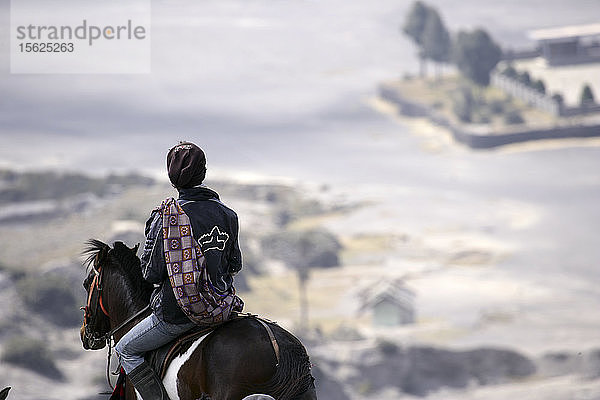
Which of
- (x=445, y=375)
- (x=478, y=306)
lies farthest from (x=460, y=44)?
Answer: (x=445, y=375)

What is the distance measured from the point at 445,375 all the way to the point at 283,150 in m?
52.0

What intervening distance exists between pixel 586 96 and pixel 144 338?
108449mm

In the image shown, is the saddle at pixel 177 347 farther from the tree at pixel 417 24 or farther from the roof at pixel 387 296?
the tree at pixel 417 24

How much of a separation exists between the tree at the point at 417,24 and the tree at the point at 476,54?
5224 millimetres

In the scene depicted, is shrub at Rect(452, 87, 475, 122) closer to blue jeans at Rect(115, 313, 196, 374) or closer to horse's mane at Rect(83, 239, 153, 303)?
horse's mane at Rect(83, 239, 153, 303)

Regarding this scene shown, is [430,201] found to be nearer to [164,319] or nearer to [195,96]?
[195,96]

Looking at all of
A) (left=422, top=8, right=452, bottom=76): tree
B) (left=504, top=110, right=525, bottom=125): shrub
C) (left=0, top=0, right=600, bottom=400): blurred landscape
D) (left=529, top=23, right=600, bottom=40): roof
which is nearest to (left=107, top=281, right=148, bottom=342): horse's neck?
(left=0, top=0, right=600, bottom=400): blurred landscape

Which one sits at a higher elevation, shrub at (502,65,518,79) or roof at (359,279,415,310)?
shrub at (502,65,518,79)

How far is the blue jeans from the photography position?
25.2 ft

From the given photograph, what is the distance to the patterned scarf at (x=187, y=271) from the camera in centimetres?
741

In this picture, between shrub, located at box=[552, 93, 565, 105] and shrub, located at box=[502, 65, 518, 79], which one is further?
shrub, located at box=[502, 65, 518, 79]

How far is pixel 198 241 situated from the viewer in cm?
752

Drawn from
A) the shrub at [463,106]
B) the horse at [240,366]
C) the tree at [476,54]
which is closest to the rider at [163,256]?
the horse at [240,366]

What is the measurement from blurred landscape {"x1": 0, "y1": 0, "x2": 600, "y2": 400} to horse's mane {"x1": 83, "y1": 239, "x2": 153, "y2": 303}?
5110 centimetres
